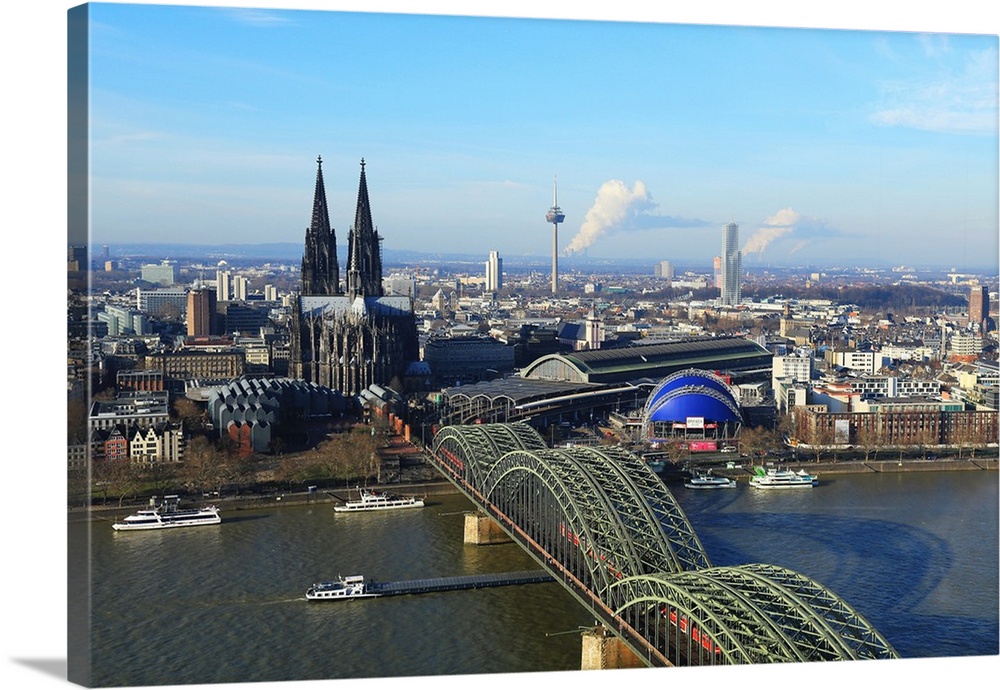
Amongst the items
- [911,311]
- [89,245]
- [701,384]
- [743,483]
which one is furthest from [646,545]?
[911,311]

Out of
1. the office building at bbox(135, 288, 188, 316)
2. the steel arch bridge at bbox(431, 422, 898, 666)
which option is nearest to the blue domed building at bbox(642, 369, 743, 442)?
the steel arch bridge at bbox(431, 422, 898, 666)

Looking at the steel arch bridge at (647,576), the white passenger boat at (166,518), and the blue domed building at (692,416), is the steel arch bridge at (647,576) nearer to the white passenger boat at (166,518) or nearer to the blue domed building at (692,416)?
the white passenger boat at (166,518)

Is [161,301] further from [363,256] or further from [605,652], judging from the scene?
[605,652]

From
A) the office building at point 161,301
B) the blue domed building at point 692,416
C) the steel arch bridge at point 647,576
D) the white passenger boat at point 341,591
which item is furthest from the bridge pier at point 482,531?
the office building at point 161,301

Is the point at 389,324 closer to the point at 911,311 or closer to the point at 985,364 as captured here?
the point at 985,364

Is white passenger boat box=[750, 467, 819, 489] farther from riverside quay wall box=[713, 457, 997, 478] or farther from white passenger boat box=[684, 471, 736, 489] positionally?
riverside quay wall box=[713, 457, 997, 478]

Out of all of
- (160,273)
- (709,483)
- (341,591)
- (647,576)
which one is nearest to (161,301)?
(160,273)
